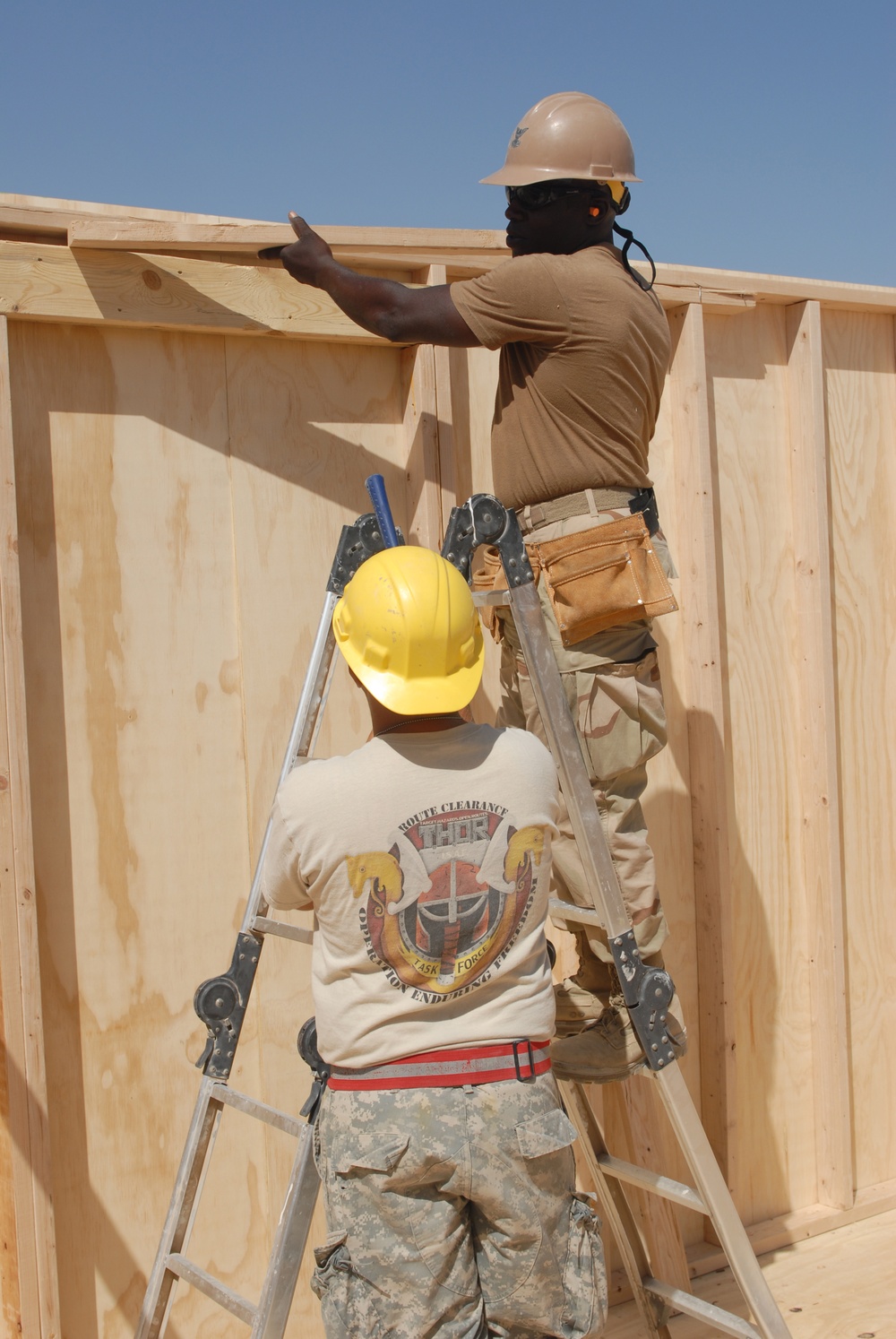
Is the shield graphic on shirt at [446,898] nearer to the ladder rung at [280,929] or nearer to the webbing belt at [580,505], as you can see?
the ladder rung at [280,929]

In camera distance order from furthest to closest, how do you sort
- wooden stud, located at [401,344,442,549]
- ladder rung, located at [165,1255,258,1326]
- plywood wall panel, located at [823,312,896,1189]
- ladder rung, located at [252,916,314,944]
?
Answer: plywood wall panel, located at [823,312,896,1189]
wooden stud, located at [401,344,442,549]
ladder rung, located at [252,916,314,944]
ladder rung, located at [165,1255,258,1326]

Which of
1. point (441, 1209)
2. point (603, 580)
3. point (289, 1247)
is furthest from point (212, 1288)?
point (603, 580)

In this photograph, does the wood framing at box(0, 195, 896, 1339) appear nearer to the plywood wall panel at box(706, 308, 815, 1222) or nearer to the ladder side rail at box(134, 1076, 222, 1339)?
the plywood wall panel at box(706, 308, 815, 1222)

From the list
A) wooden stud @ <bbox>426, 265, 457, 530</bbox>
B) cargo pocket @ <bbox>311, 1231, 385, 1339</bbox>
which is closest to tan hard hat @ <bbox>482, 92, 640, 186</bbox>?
wooden stud @ <bbox>426, 265, 457, 530</bbox>

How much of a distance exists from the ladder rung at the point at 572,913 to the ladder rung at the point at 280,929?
48 cm

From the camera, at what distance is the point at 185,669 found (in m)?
3.11

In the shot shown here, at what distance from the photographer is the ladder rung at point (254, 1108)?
2.43m

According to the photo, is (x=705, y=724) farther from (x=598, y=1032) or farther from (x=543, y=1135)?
(x=543, y=1135)

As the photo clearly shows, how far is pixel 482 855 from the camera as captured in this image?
6.72ft

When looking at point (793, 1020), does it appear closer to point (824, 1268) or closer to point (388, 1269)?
point (824, 1268)

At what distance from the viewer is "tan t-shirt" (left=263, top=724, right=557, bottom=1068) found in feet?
6.54

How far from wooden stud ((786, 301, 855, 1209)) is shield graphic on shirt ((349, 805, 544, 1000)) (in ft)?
7.48

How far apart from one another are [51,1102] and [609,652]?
1.62 meters

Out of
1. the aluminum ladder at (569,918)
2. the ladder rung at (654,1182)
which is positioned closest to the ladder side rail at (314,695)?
the aluminum ladder at (569,918)
